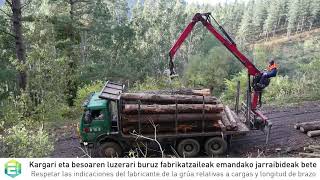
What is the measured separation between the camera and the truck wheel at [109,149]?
40.3ft

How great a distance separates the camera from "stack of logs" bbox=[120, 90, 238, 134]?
12.0 meters

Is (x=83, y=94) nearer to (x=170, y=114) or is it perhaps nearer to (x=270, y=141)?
(x=170, y=114)

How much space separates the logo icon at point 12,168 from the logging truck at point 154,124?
435cm

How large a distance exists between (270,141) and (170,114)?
12.1ft

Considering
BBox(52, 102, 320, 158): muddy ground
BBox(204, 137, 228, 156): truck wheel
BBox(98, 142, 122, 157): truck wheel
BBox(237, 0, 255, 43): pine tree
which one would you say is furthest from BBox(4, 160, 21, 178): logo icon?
BBox(237, 0, 255, 43): pine tree

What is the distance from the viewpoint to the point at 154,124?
39.3 feet

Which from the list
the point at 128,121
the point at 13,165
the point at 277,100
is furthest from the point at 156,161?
the point at 277,100

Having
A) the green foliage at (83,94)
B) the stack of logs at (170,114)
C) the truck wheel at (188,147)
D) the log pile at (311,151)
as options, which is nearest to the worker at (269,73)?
the stack of logs at (170,114)

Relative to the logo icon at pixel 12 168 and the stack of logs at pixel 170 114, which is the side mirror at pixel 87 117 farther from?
the logo icon at pixel 12 168

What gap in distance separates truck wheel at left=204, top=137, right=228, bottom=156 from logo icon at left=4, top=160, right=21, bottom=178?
6.19 metres

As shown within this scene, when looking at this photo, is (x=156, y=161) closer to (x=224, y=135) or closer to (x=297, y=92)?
(x=224, y=135)

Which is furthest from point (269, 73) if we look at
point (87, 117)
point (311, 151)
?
point (87, 117)

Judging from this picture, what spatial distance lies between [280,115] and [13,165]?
1181cm

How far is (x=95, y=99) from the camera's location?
1268cm
